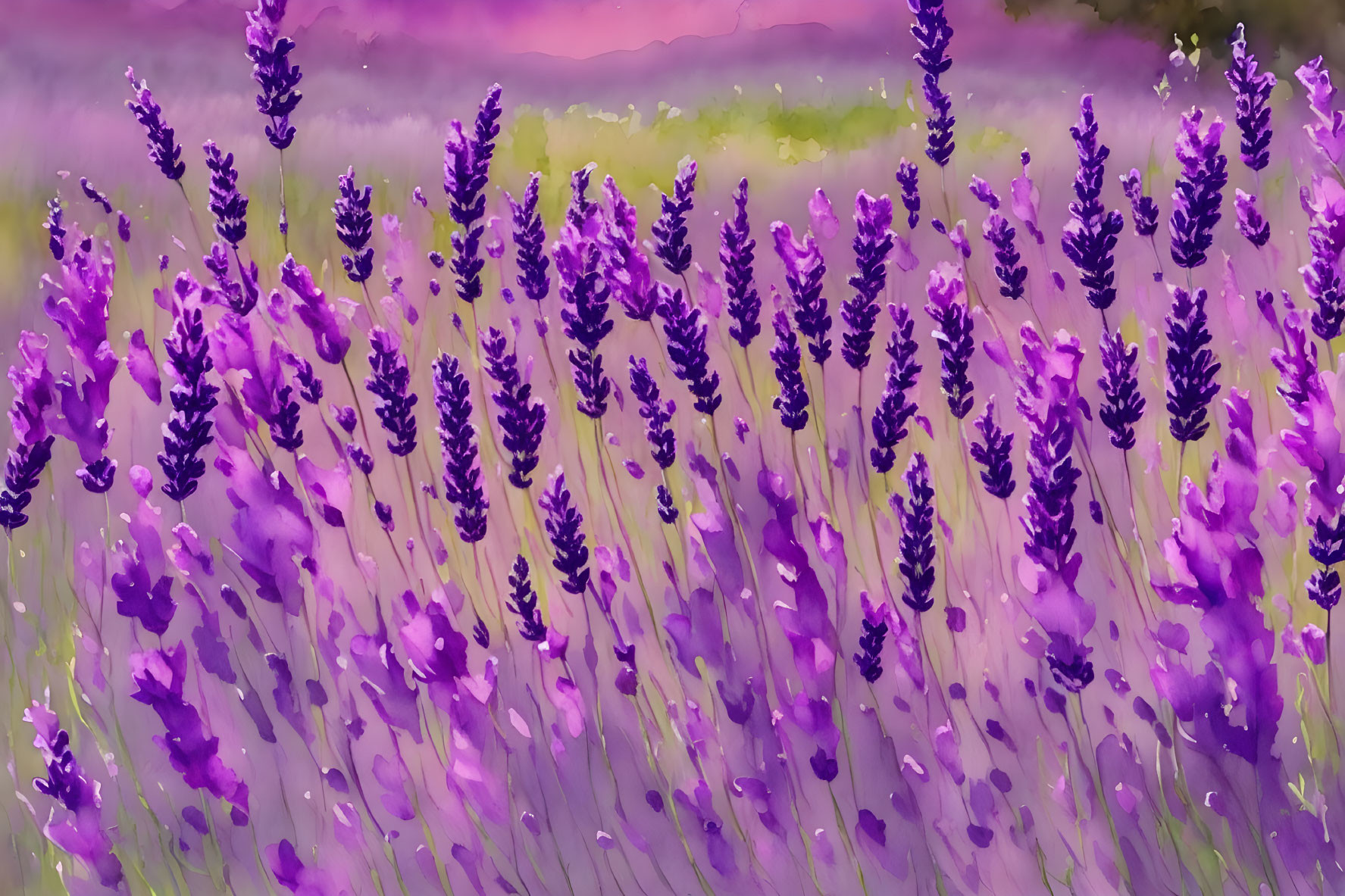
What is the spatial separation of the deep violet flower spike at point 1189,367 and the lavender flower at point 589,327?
2.81 feet

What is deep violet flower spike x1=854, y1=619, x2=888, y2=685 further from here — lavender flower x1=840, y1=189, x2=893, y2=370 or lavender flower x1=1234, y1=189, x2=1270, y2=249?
lavender flower x1=1234, y1=189, x2=1270, y2=249

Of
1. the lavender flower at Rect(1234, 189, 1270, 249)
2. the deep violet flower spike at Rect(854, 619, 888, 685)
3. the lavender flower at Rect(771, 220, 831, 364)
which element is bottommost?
the deep violet flower spike at Rect(854, 619, 888, 685)

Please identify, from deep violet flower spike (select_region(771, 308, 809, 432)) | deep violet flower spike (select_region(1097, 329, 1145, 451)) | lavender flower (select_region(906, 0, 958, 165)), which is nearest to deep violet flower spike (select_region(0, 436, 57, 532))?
deep violet flower spike (select_region(771, 308, 809, 432))

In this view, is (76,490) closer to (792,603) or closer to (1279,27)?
(792,603)

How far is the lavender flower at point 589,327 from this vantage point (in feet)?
5.57

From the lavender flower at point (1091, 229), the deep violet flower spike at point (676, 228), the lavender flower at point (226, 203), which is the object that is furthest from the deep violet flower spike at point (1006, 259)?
the lavender flower at point (226, 203)

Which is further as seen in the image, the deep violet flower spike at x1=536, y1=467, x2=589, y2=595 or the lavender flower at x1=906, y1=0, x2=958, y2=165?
the lavender flower at x1=906, y1=0, x2=958, y2=165

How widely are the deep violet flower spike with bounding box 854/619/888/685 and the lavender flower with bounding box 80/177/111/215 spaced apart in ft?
5.95

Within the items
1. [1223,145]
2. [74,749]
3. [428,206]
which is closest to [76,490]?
[74,749]

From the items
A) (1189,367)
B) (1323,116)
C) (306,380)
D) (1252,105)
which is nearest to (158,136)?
(306,380)

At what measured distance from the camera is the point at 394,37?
2.61 m

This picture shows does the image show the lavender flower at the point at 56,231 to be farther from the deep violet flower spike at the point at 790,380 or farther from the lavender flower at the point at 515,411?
the deep violet flower spike at the point at 790,380

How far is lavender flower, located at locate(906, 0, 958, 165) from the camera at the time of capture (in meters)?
2.17

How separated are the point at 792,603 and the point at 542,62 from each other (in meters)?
1.58
